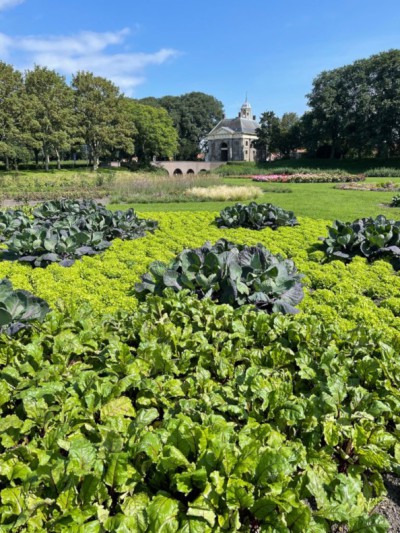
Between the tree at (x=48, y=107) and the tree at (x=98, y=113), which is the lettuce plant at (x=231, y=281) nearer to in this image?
the tree at (x=48, y=107)

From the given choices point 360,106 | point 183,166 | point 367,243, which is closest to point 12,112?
point 183,166

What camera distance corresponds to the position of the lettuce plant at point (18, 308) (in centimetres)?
381

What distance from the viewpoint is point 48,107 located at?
40.2 m

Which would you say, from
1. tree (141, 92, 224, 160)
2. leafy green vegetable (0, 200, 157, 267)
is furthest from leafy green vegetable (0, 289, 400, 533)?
tree (141, 92, 224, 160)

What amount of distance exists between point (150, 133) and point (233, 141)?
94.6ft

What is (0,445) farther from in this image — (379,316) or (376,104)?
(376,104)

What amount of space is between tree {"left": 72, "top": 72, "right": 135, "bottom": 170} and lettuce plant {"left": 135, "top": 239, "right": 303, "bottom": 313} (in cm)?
4577

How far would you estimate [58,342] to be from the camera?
337cm

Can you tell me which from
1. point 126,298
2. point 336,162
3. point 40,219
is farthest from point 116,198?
point 336,162

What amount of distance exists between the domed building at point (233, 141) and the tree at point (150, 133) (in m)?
22.3

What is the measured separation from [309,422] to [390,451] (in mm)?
648

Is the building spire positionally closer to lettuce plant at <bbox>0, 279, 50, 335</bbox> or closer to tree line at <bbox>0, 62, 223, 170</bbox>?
tree line at <bbox>0, 62, 223, 170</bbox>

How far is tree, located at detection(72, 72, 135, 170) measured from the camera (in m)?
47.0

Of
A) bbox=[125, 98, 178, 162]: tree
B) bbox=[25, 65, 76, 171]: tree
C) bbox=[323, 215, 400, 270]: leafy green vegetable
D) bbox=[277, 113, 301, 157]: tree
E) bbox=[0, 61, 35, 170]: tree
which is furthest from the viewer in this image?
bbox=[277, 113, 301, 157]: tree
